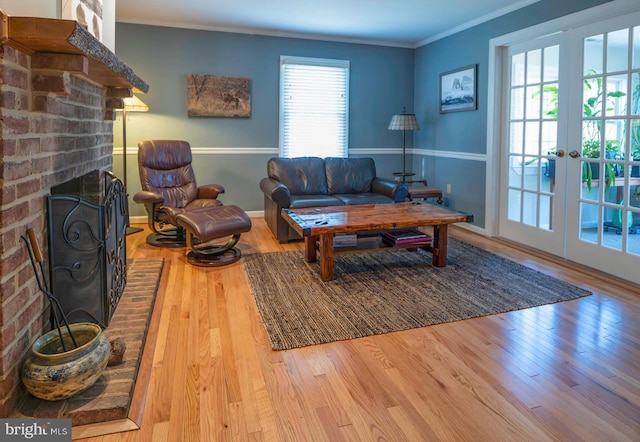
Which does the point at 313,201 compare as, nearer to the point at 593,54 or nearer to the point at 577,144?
the point at 577,144

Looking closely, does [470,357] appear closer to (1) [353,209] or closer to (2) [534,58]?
(1) [353,209]

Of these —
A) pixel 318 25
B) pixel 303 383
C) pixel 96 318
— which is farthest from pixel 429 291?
pixel 318 25

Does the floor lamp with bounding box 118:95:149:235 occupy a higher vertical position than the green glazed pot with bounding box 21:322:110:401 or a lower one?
higher

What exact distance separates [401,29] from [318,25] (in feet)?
3.22

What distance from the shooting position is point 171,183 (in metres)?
4.54

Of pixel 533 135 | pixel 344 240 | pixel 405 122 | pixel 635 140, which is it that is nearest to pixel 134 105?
pixel 344 240

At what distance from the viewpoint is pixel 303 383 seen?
1.94 metres

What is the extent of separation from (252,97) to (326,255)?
2966 millimetres

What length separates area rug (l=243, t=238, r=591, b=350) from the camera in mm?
2535

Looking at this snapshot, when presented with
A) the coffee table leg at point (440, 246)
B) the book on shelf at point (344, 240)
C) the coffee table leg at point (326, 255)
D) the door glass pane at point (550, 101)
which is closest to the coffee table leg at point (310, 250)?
the book on shelf at point (344, 240)

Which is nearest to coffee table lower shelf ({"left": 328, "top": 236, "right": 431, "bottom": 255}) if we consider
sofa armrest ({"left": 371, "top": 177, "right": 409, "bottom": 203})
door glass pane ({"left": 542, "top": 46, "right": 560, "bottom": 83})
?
sofa armrest ({"left": 371, "top": 177, "right": 409, "bottom": 203})

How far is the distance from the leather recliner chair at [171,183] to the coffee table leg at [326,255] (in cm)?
148

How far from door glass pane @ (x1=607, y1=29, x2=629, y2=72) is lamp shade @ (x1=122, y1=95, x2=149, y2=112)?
165 inches

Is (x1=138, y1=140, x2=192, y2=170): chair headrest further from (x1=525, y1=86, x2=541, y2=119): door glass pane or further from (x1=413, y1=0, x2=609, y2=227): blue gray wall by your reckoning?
(x1=525, y1=86, x2=541, y2=119): door glass pane
